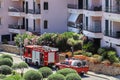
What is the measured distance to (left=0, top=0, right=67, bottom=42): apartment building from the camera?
2530 inches

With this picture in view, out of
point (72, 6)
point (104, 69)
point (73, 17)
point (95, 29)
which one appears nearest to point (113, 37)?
point (104, 69)

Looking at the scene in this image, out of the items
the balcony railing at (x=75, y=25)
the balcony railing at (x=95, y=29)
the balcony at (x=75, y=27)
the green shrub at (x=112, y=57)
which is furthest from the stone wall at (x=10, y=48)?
the green shrub at (x=112, y=57)

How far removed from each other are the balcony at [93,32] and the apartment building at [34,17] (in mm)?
9257

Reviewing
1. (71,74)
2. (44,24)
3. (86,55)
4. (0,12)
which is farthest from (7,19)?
(71,74)

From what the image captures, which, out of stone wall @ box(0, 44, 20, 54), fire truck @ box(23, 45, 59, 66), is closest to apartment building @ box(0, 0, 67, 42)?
stone wall @ box(0, 44, 20, 54)

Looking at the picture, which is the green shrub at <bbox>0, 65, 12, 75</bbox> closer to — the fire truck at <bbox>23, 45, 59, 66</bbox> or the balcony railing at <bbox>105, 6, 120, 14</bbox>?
the fire truck at <bbox>23, 45, 59, 66</bbox>

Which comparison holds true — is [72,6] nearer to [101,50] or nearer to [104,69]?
[101,50]

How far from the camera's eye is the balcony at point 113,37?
159 ft

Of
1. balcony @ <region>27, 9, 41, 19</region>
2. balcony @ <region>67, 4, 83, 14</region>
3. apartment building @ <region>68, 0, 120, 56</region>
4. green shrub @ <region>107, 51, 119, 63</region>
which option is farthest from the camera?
balcony @ <region>27, 9, 41, 19</region>

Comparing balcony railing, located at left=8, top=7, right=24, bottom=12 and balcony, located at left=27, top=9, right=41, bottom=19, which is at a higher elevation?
balcony railing, located at left=8, top=7, right=24, bottom=12

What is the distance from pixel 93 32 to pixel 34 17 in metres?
14.3

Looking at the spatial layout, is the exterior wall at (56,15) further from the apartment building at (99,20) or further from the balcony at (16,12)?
the balcony at (16,12)

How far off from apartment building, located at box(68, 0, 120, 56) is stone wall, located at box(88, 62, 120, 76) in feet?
12.2

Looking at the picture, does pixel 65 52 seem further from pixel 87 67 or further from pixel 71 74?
pixel 71 74
